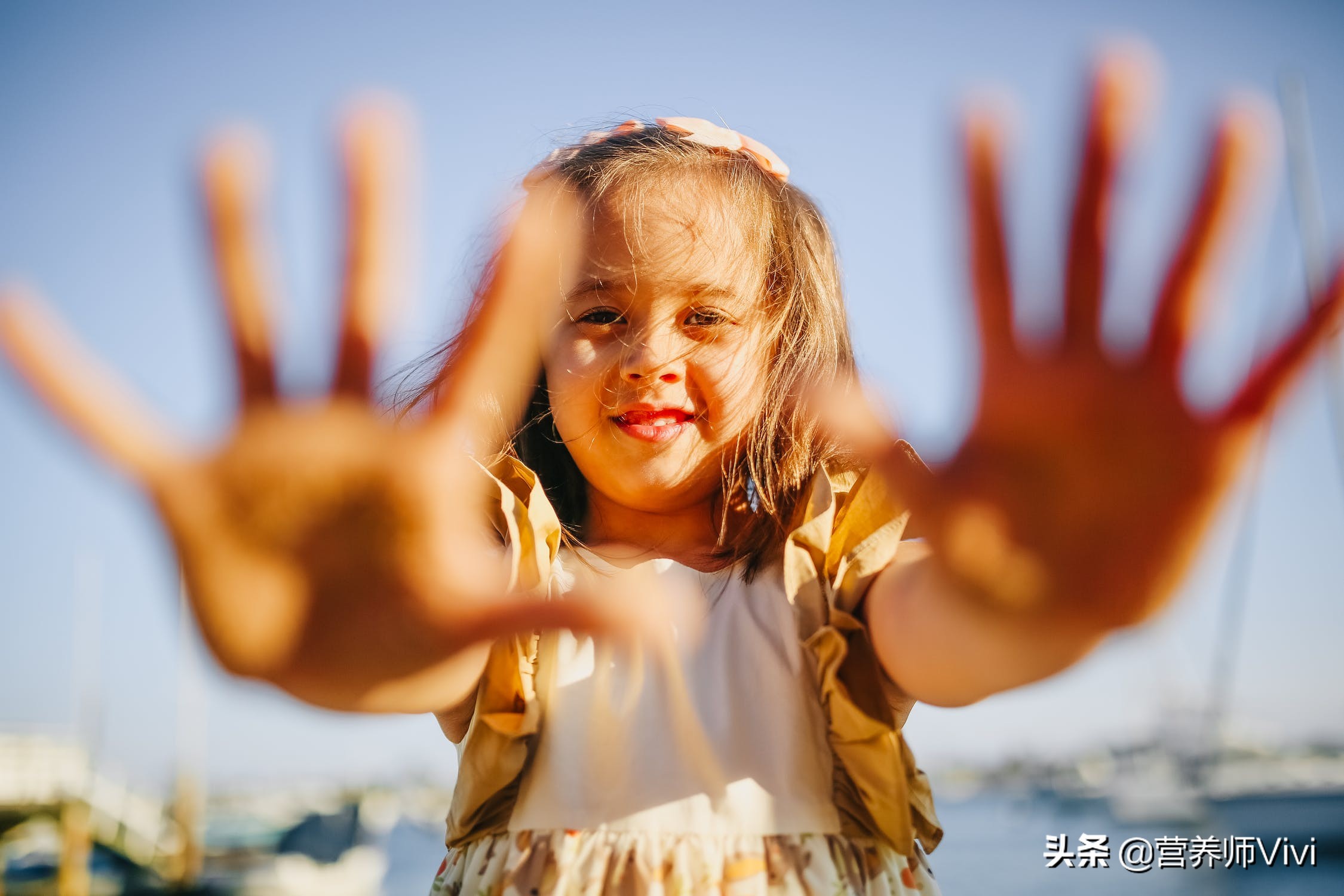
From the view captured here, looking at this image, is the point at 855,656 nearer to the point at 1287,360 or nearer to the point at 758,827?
the point at 758,827

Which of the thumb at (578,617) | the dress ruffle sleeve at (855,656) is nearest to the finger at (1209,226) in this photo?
the thumb at (578,617)

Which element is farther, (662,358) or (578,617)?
(662,358)

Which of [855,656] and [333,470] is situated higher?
[333,470]

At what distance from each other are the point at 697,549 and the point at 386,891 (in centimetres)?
4213

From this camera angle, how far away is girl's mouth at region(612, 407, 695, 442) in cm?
157

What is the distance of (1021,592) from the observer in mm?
821

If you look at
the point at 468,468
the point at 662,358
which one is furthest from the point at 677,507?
the point at 468,468

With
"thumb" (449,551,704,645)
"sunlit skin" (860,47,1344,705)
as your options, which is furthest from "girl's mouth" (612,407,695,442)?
"sunlit skin" (860,47,1344,705)

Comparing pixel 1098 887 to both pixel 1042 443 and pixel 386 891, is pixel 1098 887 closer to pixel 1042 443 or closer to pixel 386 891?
pixel 386 891

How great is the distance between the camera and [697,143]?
1.88 m

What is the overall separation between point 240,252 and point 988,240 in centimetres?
57

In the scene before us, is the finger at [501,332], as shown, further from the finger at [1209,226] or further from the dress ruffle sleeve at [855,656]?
the dress ruffle sleeve at [855,656]

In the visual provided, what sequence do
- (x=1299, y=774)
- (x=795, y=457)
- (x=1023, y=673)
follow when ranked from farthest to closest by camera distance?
(x=1299, y=774) → (x=795, y=457) → (x=1023, y=673)

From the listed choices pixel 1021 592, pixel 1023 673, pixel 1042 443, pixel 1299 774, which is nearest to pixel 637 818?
pixel 1023 673
